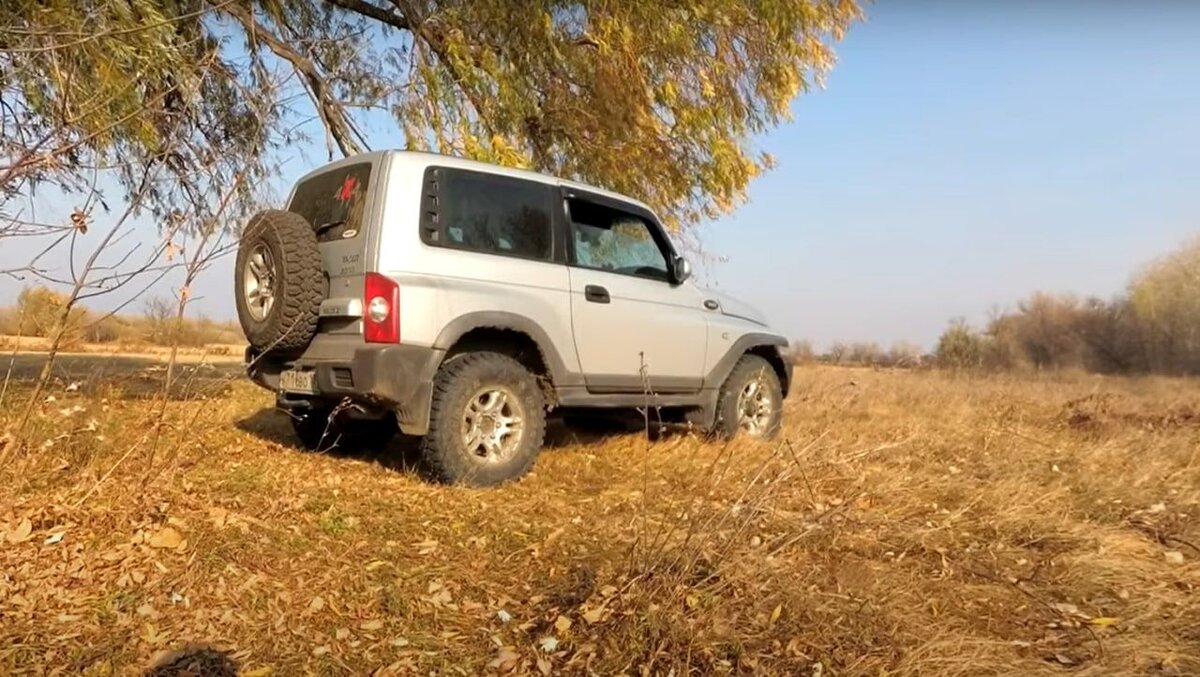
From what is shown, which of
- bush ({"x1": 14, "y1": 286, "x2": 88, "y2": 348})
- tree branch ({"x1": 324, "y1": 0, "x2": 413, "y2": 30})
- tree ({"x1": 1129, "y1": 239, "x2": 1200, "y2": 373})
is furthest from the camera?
tree ({"x1": 1129, "y1": 239, "x2": 1200, "y2": 373})

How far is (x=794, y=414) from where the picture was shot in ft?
28.3

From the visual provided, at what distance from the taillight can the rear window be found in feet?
1.23

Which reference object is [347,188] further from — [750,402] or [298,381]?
[750,402]

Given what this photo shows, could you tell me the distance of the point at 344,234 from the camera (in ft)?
15.8

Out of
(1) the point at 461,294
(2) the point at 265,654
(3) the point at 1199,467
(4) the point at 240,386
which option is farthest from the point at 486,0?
(3) the point at 1199,467

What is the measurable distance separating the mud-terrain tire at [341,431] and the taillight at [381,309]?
126 cm

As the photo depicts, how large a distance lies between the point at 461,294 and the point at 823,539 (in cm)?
235

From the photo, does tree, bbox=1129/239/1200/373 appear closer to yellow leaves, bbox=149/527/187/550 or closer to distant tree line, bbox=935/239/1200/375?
distant tree line, bbox=935/239/1200/375

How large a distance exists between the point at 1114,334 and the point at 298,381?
33159 millimetres

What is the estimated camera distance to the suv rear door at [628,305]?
18.0 feet

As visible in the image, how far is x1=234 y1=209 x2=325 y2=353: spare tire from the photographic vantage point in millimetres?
4617

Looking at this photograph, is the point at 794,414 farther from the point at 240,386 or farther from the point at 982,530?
the point at 240,386

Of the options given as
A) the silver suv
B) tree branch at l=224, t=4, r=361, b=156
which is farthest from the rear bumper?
tree branch at l=224, t=4, r=361, b=156

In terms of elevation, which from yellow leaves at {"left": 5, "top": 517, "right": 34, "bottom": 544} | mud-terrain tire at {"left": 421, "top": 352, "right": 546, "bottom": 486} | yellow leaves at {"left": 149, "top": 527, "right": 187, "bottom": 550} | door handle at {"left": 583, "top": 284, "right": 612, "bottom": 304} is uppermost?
door handle at {"left": 583, "top": 284, "right": 612, "bottom": 304}
